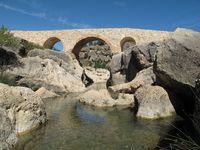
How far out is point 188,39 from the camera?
7887 mm

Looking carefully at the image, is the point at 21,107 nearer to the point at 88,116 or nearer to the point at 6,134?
the point at 6,134

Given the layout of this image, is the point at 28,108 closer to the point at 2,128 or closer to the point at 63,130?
the point at 63,130

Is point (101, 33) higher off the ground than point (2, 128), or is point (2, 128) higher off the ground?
point (101, 33)

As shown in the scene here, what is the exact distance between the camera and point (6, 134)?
6.54m

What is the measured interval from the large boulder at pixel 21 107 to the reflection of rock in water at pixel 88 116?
1.74m

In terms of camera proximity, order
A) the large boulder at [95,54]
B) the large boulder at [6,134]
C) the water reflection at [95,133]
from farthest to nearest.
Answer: the large boulder at [95,54] → the water reflection at [95,133] → the large boulder at [6,134]

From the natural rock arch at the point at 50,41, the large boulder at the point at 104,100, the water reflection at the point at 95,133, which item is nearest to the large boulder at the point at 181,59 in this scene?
the water reflection at the point at 95,133

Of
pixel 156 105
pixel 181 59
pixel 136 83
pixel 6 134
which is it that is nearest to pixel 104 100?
pixel 136 83

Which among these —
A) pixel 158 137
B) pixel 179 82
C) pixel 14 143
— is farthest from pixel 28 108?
pixel 179 82

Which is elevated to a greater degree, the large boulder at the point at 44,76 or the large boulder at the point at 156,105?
the large boulder at the point at 44,76

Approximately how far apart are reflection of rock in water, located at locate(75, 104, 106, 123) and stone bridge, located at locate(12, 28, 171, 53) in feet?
78.1

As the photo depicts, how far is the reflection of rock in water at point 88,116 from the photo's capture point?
33.3 feet

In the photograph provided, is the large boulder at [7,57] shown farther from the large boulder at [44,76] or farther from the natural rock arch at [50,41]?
the natural rock arch at [50,41]

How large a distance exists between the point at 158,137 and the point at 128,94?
721cm
